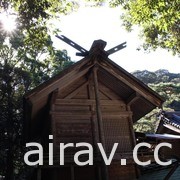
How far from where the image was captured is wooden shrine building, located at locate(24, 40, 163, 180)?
438 inches

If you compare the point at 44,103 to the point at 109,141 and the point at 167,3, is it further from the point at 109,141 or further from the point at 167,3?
the point at 167,3

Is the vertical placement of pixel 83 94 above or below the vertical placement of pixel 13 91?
below

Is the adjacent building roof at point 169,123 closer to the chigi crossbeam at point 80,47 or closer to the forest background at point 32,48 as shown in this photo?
the forest background at point 32,48

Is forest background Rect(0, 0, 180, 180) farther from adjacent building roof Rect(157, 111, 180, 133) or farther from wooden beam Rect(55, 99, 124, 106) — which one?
adjacent building roof Rect(157, 111, 180, 133)

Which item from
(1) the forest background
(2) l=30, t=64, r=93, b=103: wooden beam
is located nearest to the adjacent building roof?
(1) the forest background

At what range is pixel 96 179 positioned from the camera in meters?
11.3

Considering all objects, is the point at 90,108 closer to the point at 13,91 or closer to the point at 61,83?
the point at 61,83

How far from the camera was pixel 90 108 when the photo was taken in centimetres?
1259

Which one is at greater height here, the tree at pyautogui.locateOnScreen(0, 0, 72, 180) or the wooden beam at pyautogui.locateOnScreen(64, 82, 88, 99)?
the tree at pyautogui.locateOnScreen(0, 0, 72, 180)

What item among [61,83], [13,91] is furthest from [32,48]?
[13,91]

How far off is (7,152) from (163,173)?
17091 millimetres

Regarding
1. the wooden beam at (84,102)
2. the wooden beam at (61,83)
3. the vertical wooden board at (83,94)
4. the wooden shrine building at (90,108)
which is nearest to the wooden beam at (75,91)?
the wooden shrine building at (90,108)

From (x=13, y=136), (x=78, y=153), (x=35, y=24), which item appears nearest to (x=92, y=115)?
(x=78, y=153)

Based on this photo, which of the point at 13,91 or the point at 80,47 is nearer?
the point at 80,47
